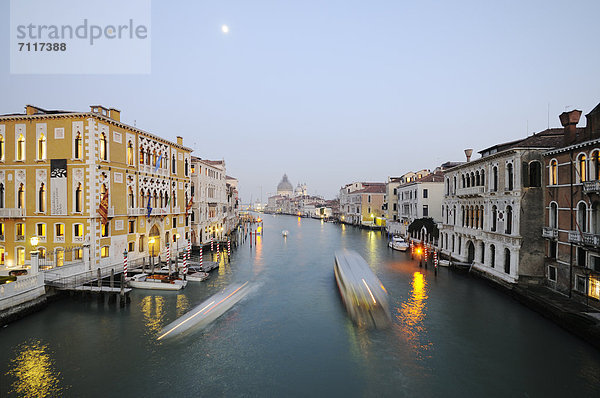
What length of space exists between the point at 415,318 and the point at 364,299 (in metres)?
3.12

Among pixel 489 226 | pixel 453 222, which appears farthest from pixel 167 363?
pixel 453 222

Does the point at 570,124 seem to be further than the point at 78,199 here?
No

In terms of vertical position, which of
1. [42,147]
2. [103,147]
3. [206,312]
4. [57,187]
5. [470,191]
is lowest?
[206,312]

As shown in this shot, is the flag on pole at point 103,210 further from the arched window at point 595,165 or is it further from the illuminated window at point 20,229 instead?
the arched window at point 595,165

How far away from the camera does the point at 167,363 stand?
42.1ft

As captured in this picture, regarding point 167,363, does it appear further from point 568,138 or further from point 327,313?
point 568,138

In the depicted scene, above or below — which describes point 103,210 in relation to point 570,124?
below

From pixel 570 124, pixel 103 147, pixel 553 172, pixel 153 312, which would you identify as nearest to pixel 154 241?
pixel 103 147

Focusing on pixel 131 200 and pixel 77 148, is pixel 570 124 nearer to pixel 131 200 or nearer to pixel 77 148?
pixel 131 200

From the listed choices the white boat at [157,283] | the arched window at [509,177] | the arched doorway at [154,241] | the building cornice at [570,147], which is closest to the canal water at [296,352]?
the white boat at [157,283]

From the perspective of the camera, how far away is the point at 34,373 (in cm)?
1189

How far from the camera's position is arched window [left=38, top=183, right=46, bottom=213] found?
23000mm

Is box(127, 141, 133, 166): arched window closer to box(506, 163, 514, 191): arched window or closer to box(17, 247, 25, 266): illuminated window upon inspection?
box(17, 247, 25, 266): illuminated window

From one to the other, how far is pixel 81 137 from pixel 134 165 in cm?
515
